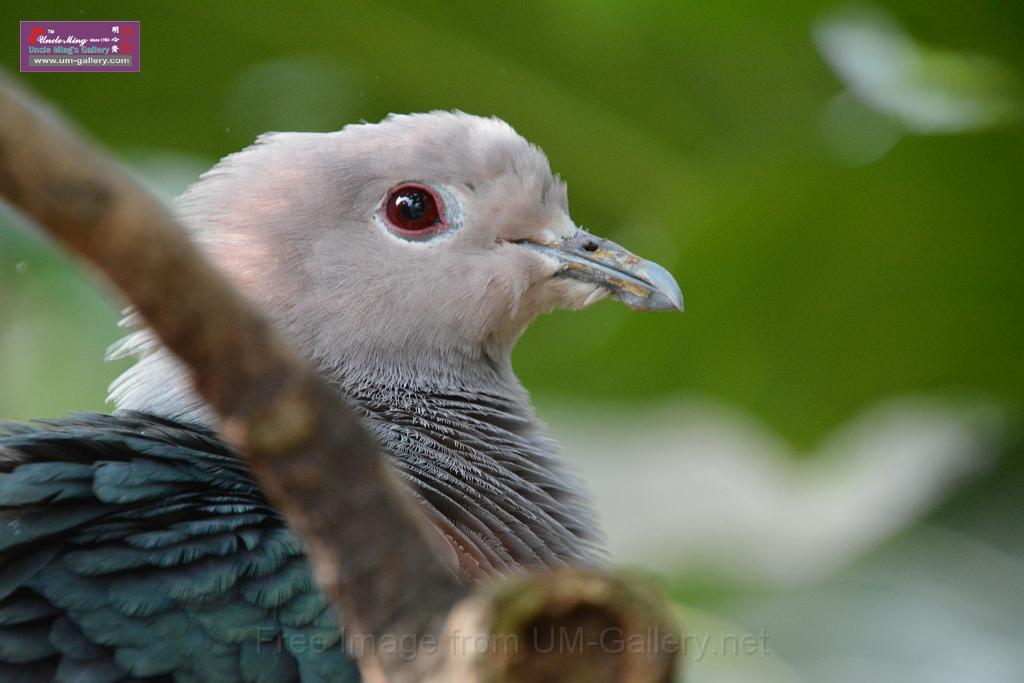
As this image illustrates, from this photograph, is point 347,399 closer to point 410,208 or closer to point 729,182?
point 410,208

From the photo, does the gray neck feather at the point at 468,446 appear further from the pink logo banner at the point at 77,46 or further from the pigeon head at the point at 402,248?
the pink logo banner at the point at 77,46

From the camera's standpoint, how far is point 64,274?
462 cm

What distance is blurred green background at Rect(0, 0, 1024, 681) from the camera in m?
3.85

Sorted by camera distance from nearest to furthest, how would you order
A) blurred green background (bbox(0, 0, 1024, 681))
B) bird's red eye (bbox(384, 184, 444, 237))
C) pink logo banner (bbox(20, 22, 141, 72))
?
bird's red eye (bbox(384, 184, 444, 237)) → blurred green background (bbox(0, 0, 1024, 681)) → pink logo banner (bbox(20, 22, 141, 72))

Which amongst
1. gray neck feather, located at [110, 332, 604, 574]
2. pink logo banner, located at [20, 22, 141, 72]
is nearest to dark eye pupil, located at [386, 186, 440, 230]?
gray neck feather, located at [110, 332, 604, 574]

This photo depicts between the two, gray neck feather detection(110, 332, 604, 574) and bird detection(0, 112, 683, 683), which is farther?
gray neck feather detection(110, 332, 604, 574)

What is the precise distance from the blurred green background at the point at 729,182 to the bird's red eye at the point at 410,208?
1.12m

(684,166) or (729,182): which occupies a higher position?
(684,166)

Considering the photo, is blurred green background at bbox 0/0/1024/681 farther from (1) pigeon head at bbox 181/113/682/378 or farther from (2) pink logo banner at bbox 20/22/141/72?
(1) pigeon head at bbox 181/113/682/378

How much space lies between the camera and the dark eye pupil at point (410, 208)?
3166 mm

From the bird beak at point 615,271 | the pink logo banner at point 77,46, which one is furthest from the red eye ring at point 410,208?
the pink logo banner at point 77,46

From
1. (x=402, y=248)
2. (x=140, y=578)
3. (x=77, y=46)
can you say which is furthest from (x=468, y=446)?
(x=77, y=46)

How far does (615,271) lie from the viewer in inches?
121

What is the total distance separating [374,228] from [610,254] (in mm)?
597
